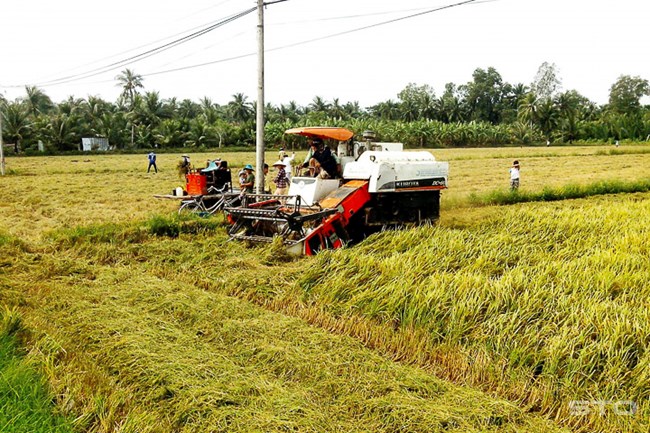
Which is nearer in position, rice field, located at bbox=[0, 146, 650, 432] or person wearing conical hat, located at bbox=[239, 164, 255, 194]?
rice field, located at bbox=[0, 146, 650, 432]

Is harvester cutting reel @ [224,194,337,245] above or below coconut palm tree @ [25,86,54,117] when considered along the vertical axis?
below

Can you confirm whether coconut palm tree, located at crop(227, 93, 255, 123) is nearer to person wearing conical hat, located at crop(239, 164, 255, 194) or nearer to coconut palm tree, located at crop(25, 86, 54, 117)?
coconut palm tree, located at crop(25, 86, 54, 117)

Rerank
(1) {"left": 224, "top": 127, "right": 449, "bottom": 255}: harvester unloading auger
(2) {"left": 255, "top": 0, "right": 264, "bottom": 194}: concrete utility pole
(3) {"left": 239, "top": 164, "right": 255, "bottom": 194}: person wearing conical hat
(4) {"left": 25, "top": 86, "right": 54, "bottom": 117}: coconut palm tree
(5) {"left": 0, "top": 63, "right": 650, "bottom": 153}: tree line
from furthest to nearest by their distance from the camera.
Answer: (4) {"left": 25, "top": 86, "right": 54, "bottom": 117}: coconut palm tree
(5) {"left": 0, "top": 63, "right": 650, "bottom": 153}: tree line
(3) {"left": 239, "top": 164, "right": 255, "bottom": 194}: person wearing conical hat
(2) {"left": 255, "top": 0, "right": 264, "bottom": 194}: concrete utility pole
(1) {"left": 224, "top": 127, "right": 449, "bottom": 255}: harvester unloading auger

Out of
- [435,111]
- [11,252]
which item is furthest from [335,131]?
[435,111]

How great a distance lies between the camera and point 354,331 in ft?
14.6

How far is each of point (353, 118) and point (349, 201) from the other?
45.2m

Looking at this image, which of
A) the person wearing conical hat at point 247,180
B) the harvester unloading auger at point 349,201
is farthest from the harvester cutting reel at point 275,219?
the person wearing conical hat at point 247,180

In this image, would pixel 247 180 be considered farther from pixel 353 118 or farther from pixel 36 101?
pixel 36 101

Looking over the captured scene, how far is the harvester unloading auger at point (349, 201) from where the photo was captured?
7180mm

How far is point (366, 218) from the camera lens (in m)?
7.81

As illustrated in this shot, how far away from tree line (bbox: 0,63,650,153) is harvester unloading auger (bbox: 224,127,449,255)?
25.6 m

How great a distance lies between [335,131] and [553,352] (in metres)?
5.37

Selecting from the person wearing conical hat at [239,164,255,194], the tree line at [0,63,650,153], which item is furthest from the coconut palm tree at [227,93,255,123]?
the person wearing conical hat at [239,164,255,194]

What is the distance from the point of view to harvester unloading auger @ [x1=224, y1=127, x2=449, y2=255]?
23.6ft
